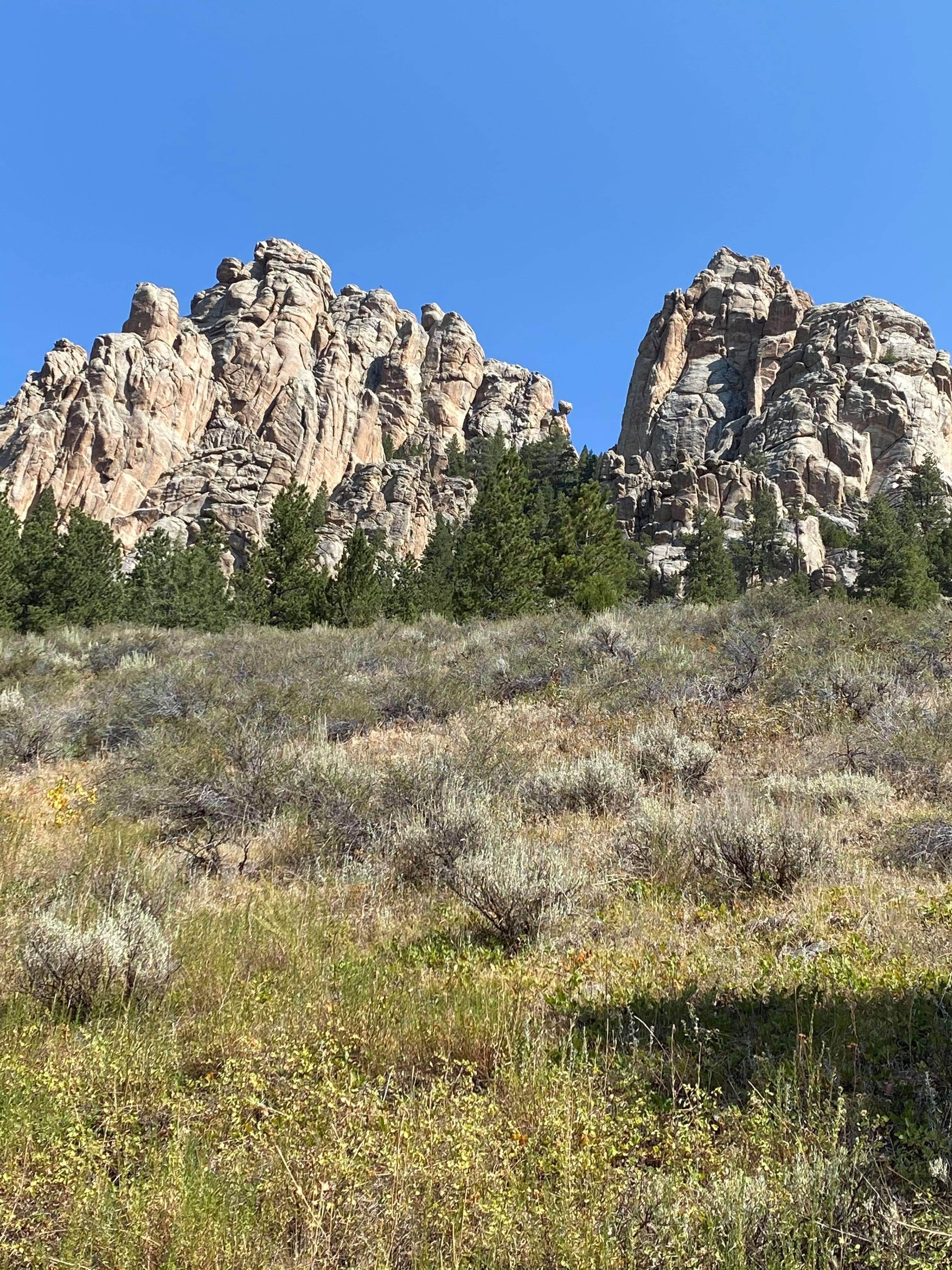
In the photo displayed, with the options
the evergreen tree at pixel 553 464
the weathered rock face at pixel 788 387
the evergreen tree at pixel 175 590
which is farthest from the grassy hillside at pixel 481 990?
the evergreen tree at pixel 553 464

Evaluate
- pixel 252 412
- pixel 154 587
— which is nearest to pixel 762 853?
pixel 154 587

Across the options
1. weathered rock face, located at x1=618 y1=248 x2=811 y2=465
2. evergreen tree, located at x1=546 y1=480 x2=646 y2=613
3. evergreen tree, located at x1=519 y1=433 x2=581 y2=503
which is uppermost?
weathered rock face, located at x1=618 y1=248 x2=811 y2=465

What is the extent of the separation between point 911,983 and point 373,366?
11293 cm

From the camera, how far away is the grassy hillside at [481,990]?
74.9 inches

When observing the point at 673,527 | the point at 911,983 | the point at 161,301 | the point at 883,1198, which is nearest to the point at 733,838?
the point at 911,983

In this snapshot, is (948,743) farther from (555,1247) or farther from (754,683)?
(555,1247)

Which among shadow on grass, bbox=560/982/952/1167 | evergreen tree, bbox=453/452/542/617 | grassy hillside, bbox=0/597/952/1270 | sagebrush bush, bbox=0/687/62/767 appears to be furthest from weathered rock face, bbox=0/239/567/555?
shadow on grass, bbox=560/982/952/1167

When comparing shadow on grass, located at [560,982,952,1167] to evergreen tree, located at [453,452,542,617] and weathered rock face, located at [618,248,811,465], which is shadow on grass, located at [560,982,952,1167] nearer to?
evergreen tree, located at [453,452,542,617]

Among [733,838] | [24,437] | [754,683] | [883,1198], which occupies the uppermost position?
[24,437]

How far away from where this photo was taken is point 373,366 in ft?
346

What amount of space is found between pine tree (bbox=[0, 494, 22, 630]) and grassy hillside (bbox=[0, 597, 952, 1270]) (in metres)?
19.4

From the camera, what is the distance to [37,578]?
26438 mm

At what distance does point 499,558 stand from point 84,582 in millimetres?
17145

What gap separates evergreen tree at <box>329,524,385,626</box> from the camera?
27.4 metres
